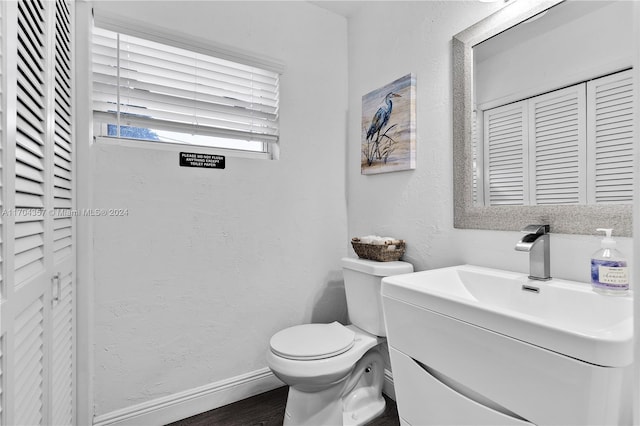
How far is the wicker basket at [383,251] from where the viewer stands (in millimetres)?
1605

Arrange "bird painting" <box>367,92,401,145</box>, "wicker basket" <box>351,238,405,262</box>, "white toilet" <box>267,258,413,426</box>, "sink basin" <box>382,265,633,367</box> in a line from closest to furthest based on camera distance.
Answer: "sink basin" <box>382,265,633,367</box>, "white toilet" <box>267,258,413,426</box>, "wicker basket" <box>351,238,405,262</box>, "bird painting" <box>367,92,401,145</box>

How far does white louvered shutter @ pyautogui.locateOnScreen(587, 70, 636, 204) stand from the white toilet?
0.81 meters

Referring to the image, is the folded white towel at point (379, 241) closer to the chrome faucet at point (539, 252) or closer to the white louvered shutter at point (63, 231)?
the chrome faucet at point (539, 252)

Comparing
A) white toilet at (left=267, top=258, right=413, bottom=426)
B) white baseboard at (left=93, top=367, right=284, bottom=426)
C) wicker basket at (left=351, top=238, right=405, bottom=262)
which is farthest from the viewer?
wicker basket at (left=351, top=238, right=405, bottom=262)

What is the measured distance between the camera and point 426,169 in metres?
1.59

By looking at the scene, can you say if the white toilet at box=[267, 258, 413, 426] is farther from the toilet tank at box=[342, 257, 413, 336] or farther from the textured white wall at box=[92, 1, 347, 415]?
the textured white wall at box=[92, 1, 347, 415]

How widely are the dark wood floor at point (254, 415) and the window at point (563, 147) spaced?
1170mm

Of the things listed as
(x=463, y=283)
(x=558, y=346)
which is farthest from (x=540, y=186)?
(x=558, y=346)

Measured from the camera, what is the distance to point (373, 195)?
1.93m

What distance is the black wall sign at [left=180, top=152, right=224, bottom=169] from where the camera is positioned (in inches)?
64.6

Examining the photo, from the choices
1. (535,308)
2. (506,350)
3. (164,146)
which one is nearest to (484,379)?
(506,350)

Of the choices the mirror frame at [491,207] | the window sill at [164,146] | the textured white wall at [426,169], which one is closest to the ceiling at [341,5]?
the textured white wall at [426,169]

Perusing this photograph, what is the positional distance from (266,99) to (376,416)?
6.00 ft

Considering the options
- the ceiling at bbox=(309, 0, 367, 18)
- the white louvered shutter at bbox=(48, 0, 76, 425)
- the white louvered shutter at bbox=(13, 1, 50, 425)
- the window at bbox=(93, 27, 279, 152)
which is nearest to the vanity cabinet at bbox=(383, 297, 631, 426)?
the white louvered shutter at bbox=(13, 1, 50, 425)
